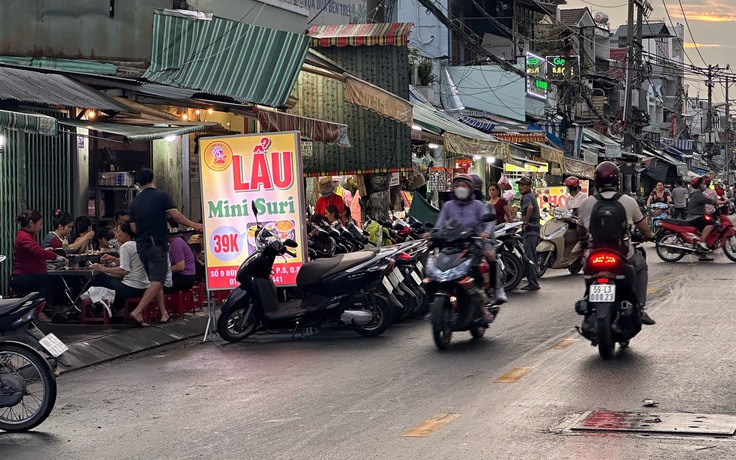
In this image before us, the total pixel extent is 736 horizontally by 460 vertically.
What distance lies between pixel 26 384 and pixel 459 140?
17.0 m

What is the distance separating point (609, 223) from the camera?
1138cm

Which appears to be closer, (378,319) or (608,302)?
(608,302)

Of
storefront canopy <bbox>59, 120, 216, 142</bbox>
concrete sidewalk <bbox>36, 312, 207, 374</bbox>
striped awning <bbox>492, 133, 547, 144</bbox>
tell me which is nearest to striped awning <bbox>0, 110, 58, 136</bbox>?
storefront canopy <bbox>59, 120, 216, 142</bbox>

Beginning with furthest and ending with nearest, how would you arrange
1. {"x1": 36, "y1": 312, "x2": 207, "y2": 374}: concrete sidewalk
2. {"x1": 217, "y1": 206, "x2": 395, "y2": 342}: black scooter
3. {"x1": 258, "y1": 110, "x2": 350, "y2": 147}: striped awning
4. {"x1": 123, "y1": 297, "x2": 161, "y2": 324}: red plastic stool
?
{"x1": 258, "y1": 110, "x2": 350, "y2": 147}: striped awning → {"x1": 123, "y1": 297, "x2": 161, "y2": 324}: red plastic stool → {"x1": 217, "y1": 206, "x2": 395, "y2": 342}: black scooter → {"x1": 36, "y1": 312, "x2": 207, "y2": 374}: concrete sidewalk

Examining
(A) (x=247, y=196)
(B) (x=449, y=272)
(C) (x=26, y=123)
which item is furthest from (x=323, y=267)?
(C) (x=26, y=123)

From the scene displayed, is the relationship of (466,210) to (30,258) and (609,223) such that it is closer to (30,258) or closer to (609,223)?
(609,223)

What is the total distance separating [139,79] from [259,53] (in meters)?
1.95

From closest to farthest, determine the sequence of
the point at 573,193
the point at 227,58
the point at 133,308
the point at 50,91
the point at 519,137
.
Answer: the point at 133,308
the point at 50,91
the point at 227,58
the point at 573,193
the point at 519,137

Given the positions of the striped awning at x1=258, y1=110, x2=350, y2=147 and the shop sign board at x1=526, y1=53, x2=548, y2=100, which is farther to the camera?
the shop sign board at x1=526, y1=53, x2=548, y2=100

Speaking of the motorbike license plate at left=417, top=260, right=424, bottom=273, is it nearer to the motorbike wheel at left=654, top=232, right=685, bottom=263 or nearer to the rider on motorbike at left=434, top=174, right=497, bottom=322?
the rider on motorbike at left=434, top=174, right=497, bottom=322

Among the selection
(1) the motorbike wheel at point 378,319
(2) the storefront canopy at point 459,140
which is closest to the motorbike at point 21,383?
(1) the motorbike wheel at point 378,319

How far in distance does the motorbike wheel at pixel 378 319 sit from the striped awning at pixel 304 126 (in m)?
4.48

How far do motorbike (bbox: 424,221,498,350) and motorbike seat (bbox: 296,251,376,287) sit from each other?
4.13 feet

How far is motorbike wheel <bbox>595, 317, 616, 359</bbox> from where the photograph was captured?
36.2 ft
